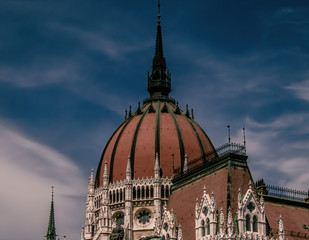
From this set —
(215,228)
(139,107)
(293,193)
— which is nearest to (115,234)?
(215,228)

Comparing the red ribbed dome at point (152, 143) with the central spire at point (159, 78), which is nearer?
the red ribbed dome at point (152, 143)

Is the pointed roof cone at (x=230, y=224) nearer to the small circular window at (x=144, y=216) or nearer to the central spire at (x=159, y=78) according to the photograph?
the small circular window at (x=144, y=216)

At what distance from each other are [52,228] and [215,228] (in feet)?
147

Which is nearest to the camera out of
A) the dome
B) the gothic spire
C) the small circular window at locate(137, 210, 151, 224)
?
the small circular window at locate(137, 210, 151, 224)

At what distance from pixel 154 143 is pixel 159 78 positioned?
14983 millimetres

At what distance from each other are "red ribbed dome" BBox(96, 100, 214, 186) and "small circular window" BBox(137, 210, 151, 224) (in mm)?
4965

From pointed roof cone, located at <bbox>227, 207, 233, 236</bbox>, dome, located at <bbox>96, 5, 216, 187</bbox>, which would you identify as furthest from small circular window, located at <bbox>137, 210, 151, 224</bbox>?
pointed roof cone, located at <bbox>227, 207, 233, 236</bbox>

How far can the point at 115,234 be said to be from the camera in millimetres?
44344

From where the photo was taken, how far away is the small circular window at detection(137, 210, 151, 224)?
311ft

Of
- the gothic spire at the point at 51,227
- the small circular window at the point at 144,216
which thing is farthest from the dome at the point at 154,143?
the gothic spire at the point at 51,227

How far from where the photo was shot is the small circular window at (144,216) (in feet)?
311

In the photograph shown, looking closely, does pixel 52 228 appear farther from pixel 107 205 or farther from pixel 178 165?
pixel 178 165

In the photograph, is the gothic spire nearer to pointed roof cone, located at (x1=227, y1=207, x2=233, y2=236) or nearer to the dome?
the dome

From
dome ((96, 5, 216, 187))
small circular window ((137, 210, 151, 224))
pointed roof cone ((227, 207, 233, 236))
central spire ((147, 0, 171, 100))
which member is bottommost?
pointed roof cone ((227, 207, 233, 236))
